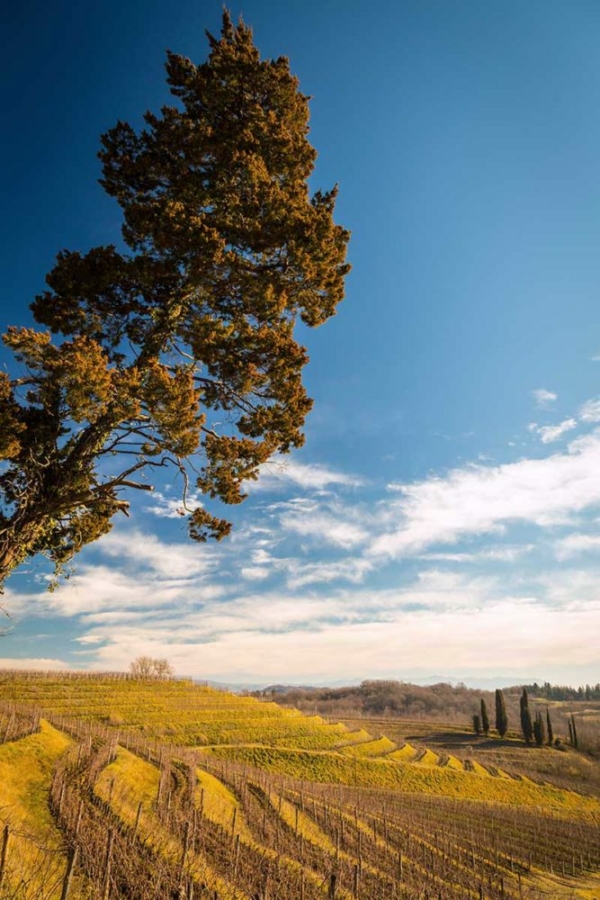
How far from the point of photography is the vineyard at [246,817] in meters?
13.3

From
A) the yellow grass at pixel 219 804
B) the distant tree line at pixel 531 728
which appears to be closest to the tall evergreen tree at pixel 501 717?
the distant tree line at pixel 531 728

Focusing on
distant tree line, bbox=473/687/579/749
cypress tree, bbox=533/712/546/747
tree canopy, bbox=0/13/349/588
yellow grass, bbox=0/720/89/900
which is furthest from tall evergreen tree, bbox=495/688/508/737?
tree canopy, bbox=0/13/349/588

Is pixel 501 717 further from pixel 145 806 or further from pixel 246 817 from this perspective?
pixel 145 806

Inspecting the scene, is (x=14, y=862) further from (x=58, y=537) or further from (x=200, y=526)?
(x=200, y=526)

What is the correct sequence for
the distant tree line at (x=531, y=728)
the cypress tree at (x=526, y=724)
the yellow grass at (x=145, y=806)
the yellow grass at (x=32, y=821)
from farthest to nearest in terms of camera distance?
1. the cypress tree at (x=526, y=724)
2. the distant tree line at (x=531, y=728)
3. the yellow grass at (x=145, y=806)
4. the yellow grass at (x=32, y=821)

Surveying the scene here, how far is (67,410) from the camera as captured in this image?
1191cm

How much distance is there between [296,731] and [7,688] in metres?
37.9

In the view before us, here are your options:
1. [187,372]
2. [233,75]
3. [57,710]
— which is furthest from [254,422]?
[57,710]

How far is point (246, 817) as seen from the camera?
82.4 feet

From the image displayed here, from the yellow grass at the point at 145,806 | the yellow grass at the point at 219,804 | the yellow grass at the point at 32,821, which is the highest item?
the yellow grass at the point at 32,821

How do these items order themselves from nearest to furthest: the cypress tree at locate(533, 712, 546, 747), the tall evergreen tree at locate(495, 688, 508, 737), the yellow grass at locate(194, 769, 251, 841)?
1. the yellow grass at locate(194, 769, 251, 841)
2. the cypress tree at locate(533, 712, 546, 747)
3. the tall evergreen tree at locate(495, 688, 508, 737)

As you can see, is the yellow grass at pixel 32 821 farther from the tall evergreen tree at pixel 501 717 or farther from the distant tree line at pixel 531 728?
the tall evergreen tree at pixel 501 717

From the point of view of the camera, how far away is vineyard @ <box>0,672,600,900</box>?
1334cm

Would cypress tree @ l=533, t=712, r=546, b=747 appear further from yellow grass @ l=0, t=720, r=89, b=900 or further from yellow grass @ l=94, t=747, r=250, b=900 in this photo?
yellow grass @ l=0, t=720, r=89, b=900
